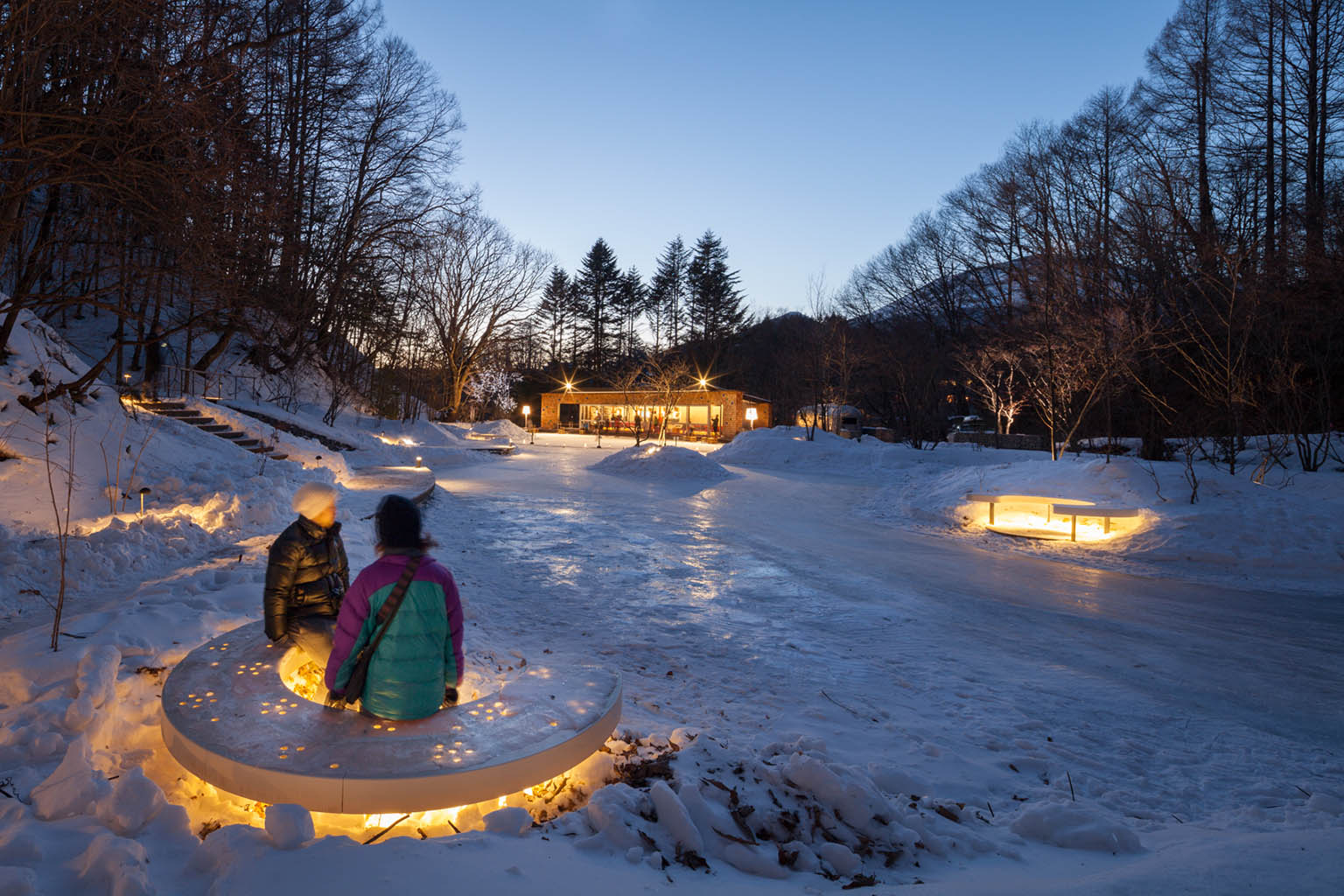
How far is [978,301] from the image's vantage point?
45594mm

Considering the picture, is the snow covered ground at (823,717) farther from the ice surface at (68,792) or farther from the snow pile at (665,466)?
the snow pile at (665,466)

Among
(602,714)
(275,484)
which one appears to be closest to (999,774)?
(602,714)

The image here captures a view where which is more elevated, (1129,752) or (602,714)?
(602,714)

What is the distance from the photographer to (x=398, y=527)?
305 cm

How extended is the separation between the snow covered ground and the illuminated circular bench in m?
0.19

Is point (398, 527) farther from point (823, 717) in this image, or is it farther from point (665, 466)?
point (665, 466)

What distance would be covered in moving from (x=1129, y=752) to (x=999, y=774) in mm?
985

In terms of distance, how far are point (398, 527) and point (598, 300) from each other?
67.0m

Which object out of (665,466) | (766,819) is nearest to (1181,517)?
(766,819)

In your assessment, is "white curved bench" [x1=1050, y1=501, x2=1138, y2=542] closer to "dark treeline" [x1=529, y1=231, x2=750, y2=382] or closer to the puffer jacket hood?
the puffer jacket hood

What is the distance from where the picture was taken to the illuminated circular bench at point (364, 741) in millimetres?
2557

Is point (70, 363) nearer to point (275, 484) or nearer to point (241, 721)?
point (275, 484)

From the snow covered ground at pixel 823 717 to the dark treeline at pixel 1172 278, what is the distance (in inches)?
274

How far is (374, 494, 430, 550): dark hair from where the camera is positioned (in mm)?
3021
